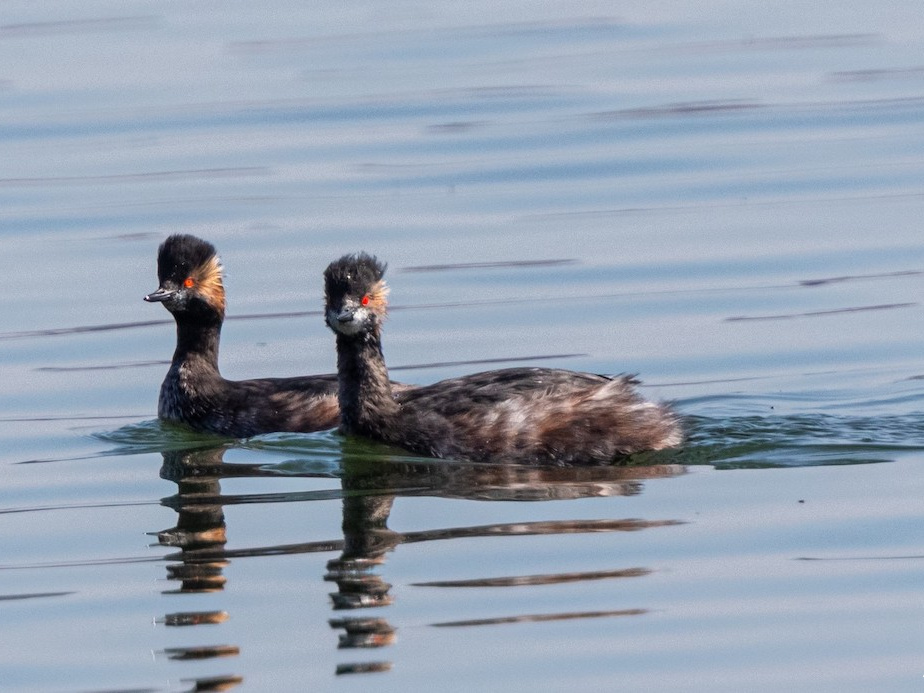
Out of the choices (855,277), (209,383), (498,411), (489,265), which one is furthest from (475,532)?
(489,265)

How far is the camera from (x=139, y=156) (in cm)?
2038

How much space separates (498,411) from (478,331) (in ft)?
10.3

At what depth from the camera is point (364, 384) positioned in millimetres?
11242

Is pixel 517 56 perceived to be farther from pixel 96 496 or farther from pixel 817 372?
pixel 96 496

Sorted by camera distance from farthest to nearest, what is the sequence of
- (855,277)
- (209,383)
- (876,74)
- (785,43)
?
(785,43) < (876,74) < (855,277) < (209,383)

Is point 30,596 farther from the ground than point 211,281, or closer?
closer

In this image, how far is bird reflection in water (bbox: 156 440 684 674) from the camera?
25.8ft

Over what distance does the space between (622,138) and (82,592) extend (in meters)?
13.0

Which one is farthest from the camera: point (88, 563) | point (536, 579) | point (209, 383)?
point (209, 383)

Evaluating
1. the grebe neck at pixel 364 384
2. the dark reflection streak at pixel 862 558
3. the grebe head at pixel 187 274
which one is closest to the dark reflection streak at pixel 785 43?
the grebe head at pixel 187 274

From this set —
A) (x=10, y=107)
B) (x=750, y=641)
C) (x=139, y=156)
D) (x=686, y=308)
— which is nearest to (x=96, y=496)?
(x=750, y=641)

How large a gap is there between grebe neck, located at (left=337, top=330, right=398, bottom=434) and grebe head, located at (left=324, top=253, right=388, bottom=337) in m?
0.09

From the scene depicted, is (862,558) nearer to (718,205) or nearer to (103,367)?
(103,367)

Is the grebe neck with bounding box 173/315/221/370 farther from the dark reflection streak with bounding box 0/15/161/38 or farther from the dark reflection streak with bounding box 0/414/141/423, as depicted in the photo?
the dark reflection streak with bounding box 0/15/161/38
